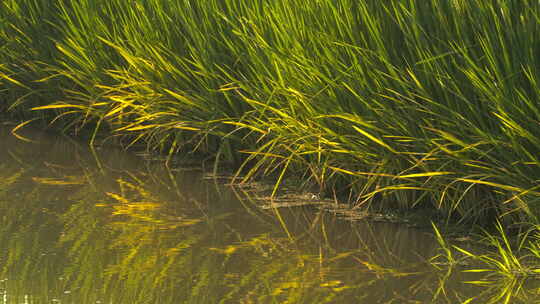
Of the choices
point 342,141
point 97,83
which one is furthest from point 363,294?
A: point 97,83

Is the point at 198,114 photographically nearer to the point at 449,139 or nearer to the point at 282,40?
the point at 282,40

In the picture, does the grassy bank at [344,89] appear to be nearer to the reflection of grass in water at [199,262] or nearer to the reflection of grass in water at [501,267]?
the reflection of grass in water at [501,267]

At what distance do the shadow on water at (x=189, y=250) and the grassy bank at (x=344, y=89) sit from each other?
0.21m

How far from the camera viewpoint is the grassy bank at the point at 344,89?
12.0 ft

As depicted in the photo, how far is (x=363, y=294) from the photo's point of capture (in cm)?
322

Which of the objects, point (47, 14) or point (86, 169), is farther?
point (47, 14)

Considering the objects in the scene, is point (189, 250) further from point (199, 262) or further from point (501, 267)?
point (501, 267)

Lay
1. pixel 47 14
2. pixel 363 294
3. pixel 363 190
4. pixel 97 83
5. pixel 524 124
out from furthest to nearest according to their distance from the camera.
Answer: pixel 47 14 < pixel 97 83 < pixel 363 190 < pixel 524 124 < pixel 363 294

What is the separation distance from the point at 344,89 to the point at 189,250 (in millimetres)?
884

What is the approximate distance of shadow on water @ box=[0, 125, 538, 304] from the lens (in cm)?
322

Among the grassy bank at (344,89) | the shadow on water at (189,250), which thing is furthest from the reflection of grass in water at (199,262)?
the grassy bank at (344,89)

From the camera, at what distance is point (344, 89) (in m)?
4.10

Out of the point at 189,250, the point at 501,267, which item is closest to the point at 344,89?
the point at 189,250

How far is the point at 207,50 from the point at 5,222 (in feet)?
4.00
